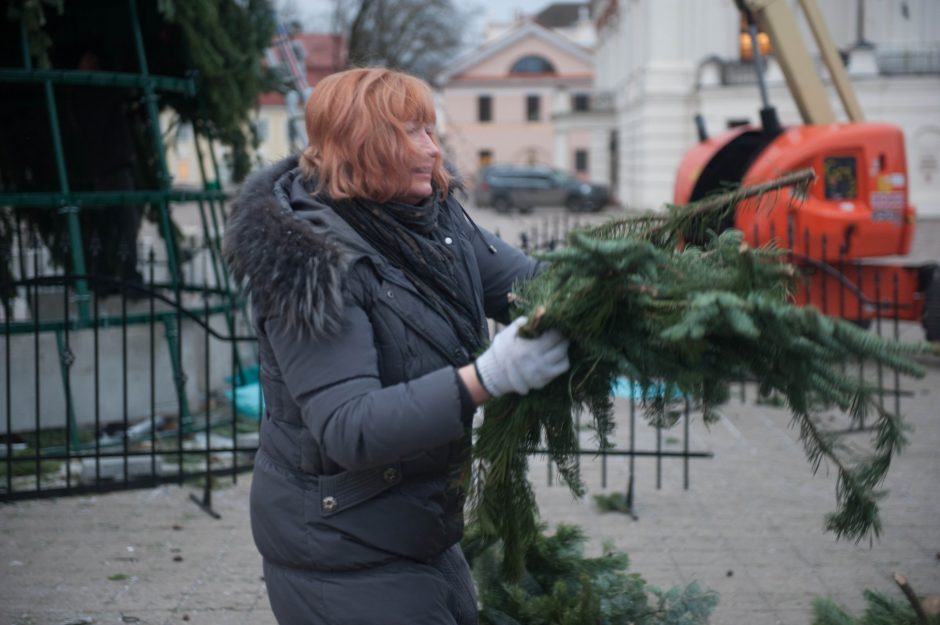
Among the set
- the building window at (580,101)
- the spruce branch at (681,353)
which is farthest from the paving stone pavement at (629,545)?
the building window at (580,101)

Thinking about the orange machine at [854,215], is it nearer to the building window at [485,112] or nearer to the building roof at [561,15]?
the building window at [485,112]

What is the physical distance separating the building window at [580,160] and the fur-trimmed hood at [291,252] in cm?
6476

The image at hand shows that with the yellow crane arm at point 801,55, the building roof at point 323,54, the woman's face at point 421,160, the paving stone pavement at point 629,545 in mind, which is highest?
the building roof at point 323,54

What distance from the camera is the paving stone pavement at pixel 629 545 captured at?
4.83 metres

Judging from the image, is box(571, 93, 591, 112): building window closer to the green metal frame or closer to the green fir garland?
the green metal frame

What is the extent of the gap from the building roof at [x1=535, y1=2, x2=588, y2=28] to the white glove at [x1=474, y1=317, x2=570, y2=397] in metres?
112

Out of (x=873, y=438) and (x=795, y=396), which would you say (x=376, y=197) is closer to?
(x=795, y=396)

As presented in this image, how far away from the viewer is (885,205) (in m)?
10.8

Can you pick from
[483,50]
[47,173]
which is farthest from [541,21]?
[47,173]

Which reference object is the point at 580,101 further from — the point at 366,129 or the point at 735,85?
the point at 366,129

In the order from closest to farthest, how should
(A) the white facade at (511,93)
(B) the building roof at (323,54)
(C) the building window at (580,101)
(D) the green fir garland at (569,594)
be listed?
1. (D) the green fir garland at (569,594)
2. (B) the building roof at (323,54)
3. (A) the white facade at (511,93)
4. (C) the building window at (580,101)

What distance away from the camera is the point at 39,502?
6297 millimetres

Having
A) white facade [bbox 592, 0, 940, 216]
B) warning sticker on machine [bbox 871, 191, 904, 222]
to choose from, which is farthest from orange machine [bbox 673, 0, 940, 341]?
white facade [bbox 592, 0, 940, 216]

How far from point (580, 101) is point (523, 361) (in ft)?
249
